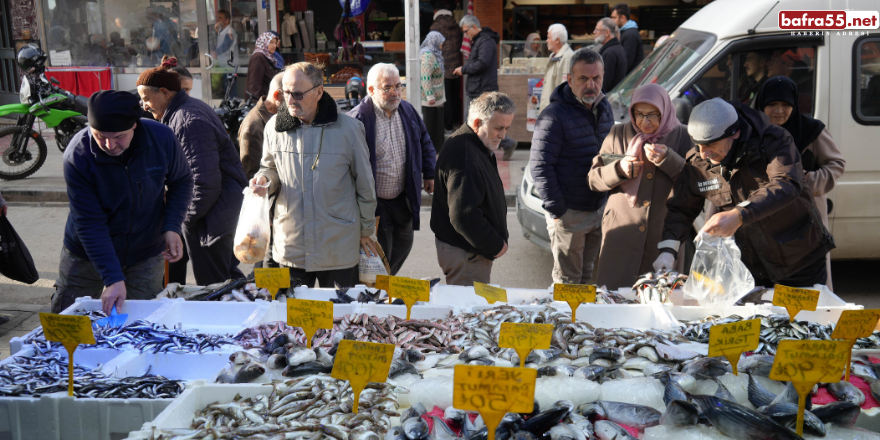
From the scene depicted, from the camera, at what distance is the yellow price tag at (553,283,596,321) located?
129 inches

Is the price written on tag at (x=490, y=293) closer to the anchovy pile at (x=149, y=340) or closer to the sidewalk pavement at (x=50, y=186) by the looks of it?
the anchovy pile at (x=149, y=340)

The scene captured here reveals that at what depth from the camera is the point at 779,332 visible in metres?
2.96

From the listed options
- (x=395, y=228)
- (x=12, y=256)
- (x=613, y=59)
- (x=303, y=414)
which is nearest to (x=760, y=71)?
(x=395, y=228)

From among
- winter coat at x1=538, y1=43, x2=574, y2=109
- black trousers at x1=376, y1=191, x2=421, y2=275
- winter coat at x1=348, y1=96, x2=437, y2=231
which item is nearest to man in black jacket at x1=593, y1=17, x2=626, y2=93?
winter coat at x1=538, y1=43, x2=574, y2=109

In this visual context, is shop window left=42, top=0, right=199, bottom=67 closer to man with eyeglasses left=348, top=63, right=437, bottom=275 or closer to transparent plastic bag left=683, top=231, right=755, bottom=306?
man with eyeglasses left=348, top=63, right=437, bottom=275

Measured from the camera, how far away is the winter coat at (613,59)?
356 inches

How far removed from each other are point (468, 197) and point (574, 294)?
0.91 meters

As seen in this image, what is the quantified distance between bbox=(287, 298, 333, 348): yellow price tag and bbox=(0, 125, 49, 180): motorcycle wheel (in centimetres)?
814

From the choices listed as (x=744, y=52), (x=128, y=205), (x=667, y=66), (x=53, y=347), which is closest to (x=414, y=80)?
(x=667, y=66)

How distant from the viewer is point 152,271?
3.81 metres

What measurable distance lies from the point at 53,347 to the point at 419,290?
1.65 metres

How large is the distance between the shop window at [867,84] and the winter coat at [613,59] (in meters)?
4.03

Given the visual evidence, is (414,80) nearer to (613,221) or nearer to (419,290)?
(613,221)

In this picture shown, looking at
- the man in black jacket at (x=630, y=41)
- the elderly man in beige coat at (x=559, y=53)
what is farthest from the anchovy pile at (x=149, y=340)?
the man in black jacket at (x=630, y=41)
